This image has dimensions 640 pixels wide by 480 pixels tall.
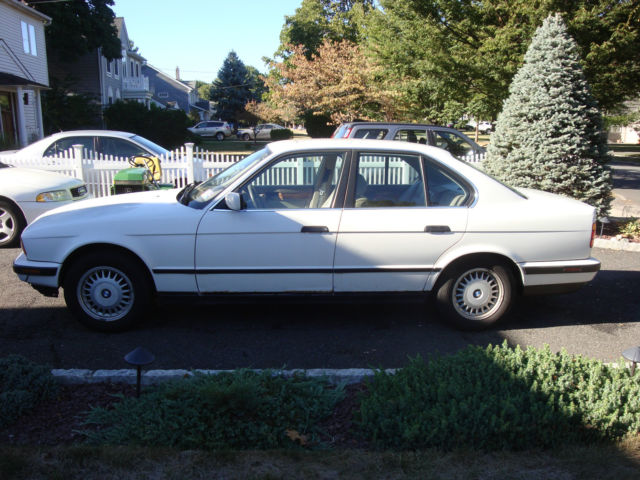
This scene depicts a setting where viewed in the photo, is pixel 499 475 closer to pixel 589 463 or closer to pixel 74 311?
pixel 589 463

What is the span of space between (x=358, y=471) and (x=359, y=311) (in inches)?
117

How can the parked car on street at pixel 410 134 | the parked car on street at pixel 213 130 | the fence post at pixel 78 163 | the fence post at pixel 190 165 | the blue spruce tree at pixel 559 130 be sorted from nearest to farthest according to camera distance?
the blue spruce tree at pixel 559 130, the fence post at pixel 78 163, the fence post at pixel 190 165, the parked car on street at pixel 410 134, the parked car on street at pixel 213 130

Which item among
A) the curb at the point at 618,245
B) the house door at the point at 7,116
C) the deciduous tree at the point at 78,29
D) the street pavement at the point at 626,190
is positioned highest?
the deciduous tree at the point at 78,29

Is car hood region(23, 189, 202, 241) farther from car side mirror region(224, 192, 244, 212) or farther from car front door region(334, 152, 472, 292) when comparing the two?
car front door region(334, 152, 472, 292)

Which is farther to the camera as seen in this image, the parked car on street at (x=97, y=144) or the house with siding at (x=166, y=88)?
the house with siding at (x=166, y=88)

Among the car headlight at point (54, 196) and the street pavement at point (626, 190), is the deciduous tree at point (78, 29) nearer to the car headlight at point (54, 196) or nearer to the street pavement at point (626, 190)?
the car headlight at point (54, 196)

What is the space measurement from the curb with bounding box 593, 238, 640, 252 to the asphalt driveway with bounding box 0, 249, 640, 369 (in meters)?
2.40

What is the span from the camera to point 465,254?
199 inches

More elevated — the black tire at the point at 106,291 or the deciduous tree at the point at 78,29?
the deciduous tree at the point at 78,29

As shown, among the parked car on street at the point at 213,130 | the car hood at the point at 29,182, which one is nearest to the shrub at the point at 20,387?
the car hood at the point at 29,182

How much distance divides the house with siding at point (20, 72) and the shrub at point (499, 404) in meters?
23.1

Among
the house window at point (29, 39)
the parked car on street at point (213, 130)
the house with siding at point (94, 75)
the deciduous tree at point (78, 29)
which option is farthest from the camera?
the parked car on street at point (213, 130)

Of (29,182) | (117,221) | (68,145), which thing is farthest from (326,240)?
(68,145)

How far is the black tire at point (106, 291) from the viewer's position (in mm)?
4969
